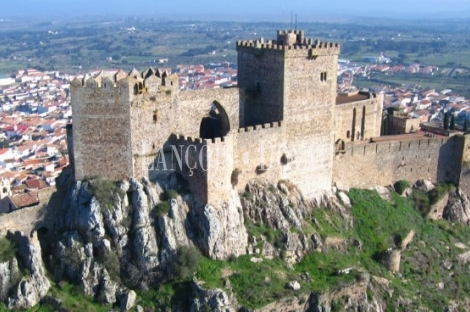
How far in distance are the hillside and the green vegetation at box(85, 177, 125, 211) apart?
0.19 ft

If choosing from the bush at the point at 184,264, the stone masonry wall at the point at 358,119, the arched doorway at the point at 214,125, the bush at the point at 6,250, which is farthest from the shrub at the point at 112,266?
the stone masonry wall at the point at 358,119

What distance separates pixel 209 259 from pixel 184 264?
1.99m

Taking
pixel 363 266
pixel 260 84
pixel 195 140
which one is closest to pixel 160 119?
pixel 195 140

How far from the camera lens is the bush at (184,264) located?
108ft

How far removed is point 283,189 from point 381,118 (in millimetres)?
16451

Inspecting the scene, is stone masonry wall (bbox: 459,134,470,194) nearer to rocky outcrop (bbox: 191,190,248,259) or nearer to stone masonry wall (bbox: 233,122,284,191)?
stone masonry wall (bbox: 233,122,284,191)

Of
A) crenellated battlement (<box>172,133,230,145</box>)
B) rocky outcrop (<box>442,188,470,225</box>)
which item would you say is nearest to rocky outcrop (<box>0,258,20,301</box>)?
crenellated battlement (<box>172,133,230,145</box>)

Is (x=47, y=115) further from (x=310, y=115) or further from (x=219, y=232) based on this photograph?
(x=219, y=232)

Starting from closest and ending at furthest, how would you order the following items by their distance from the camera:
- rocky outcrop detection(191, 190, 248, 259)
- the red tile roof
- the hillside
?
1. the hillside
2. rocky outcrop detection(191, 190, 248, 259)
3. the red tile roof

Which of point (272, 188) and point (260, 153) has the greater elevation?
point (260, 153)

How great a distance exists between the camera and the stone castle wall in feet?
146

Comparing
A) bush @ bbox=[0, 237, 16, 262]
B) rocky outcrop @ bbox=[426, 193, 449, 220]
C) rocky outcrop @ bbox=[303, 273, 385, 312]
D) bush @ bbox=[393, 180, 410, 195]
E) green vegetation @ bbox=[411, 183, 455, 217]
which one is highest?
bush @ bbox=[0, 237, 16, 262]

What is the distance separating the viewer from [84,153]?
3478 centimetres

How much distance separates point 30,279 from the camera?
3219 centimetres
